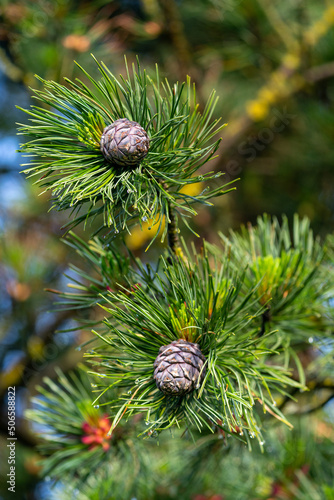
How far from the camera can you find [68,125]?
35 centimetres

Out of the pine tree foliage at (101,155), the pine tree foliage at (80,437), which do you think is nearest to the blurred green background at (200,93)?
the pine tree foliage at (80,437)

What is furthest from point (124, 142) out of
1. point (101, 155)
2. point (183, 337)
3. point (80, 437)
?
point (80, 437)

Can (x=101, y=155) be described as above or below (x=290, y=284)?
above

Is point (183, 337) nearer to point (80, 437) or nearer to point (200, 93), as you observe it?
point (80, 437)

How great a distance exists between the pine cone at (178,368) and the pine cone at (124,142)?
13 centimetres

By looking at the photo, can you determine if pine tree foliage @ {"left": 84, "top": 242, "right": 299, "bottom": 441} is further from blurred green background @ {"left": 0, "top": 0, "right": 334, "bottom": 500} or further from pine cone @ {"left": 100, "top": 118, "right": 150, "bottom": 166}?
blurred green background @ {"left": 0, "top": 0, "right": 334, "bottom": 500}

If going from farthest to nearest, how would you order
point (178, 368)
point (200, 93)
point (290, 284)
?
point (200, 93)
point (290, 284)
point (178, 368)

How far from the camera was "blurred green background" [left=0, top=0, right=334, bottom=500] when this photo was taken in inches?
38.2

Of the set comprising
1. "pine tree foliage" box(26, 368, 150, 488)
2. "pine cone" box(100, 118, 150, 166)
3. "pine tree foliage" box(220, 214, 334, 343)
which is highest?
"pine cone" box(100, 118, 150, 166)

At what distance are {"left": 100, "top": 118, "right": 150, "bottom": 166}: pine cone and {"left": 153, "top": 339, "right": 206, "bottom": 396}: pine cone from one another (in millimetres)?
131

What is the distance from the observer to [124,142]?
32cm

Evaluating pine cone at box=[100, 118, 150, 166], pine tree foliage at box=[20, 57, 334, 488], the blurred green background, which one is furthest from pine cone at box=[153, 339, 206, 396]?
the blurred green background

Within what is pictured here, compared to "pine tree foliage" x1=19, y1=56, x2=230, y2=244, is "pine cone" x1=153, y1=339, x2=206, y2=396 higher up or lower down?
lower down

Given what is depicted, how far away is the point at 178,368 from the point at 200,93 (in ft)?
2.63
